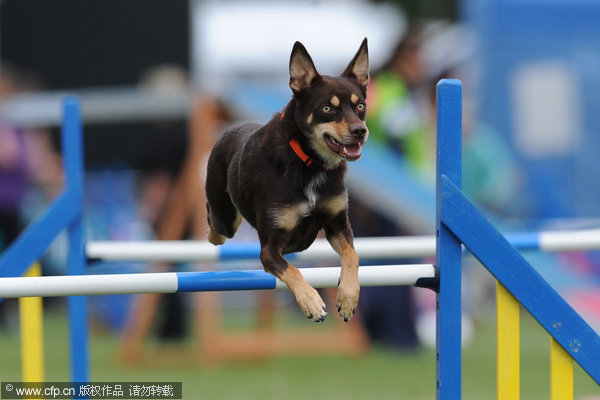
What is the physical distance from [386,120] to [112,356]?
3122mm

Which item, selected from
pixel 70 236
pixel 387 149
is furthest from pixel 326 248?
pixel 387 149

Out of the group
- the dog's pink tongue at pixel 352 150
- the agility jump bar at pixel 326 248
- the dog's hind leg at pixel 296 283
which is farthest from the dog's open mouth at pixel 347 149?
the agility jump bar at pixel 326 248

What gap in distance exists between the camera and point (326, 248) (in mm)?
4133

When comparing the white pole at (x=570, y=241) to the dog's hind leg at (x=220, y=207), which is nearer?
the dog's hind leg at (x=220, y=207)

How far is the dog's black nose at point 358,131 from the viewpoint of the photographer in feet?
10.0

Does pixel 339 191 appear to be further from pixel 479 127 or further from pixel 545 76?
pixel 545 76

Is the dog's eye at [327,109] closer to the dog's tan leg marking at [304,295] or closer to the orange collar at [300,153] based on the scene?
the orange collar at [300,153]

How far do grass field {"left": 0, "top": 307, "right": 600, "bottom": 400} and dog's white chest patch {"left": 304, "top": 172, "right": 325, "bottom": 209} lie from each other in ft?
11.0

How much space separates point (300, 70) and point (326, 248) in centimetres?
117

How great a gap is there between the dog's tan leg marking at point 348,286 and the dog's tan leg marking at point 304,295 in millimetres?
63

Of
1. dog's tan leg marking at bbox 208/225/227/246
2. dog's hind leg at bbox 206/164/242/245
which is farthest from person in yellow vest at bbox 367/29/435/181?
dog's hind leg at bbox 206/164/242/245

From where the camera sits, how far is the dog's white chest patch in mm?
3154

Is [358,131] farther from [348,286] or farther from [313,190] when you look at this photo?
[348,286]

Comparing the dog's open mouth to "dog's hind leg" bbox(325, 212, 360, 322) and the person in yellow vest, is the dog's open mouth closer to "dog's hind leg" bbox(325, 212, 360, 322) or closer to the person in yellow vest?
"dog's hind leg" bbox(325, 212, 360, 322)
